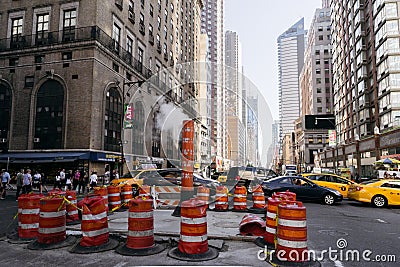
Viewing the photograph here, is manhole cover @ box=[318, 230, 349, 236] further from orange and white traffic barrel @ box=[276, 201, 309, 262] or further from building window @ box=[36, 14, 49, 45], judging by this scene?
building window @ box=[36, 14, 49, 45]

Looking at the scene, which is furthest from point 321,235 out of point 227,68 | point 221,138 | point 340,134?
point 340,134

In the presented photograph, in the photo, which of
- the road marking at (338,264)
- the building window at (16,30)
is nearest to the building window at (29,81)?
the building window at (16,30)

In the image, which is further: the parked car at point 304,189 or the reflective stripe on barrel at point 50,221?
the parked car at point 304,189

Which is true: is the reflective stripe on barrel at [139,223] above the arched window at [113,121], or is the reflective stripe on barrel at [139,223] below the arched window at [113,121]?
below

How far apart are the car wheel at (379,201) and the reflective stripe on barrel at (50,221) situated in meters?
14.1

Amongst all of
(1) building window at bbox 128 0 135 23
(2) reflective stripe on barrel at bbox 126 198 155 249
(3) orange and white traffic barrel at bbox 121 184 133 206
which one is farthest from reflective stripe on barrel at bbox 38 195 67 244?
(1) building window at bbox 128 0 135 23

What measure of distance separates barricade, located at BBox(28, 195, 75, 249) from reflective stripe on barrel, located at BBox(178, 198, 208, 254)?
2741 millimetres

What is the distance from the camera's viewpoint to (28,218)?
7254 millimetres

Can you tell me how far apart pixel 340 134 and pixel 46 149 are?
60154 mm

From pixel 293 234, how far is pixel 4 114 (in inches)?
1315

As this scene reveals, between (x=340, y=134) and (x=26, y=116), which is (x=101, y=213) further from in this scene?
(x=340, y=134)

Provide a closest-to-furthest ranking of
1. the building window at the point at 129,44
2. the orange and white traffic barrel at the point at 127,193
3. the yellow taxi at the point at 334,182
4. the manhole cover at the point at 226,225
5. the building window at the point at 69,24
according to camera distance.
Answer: the manhole cover at the point at 226,225 < the orange and white traffic barrel at the point at 127,193 < the yellow taxi at the point at 334,182 < the building window at the point at 69,24 < the building window at the point at 129,44

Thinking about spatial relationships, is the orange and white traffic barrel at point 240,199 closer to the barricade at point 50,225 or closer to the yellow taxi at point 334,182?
the barricade at point 50,225

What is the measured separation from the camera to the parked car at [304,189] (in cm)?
1529
